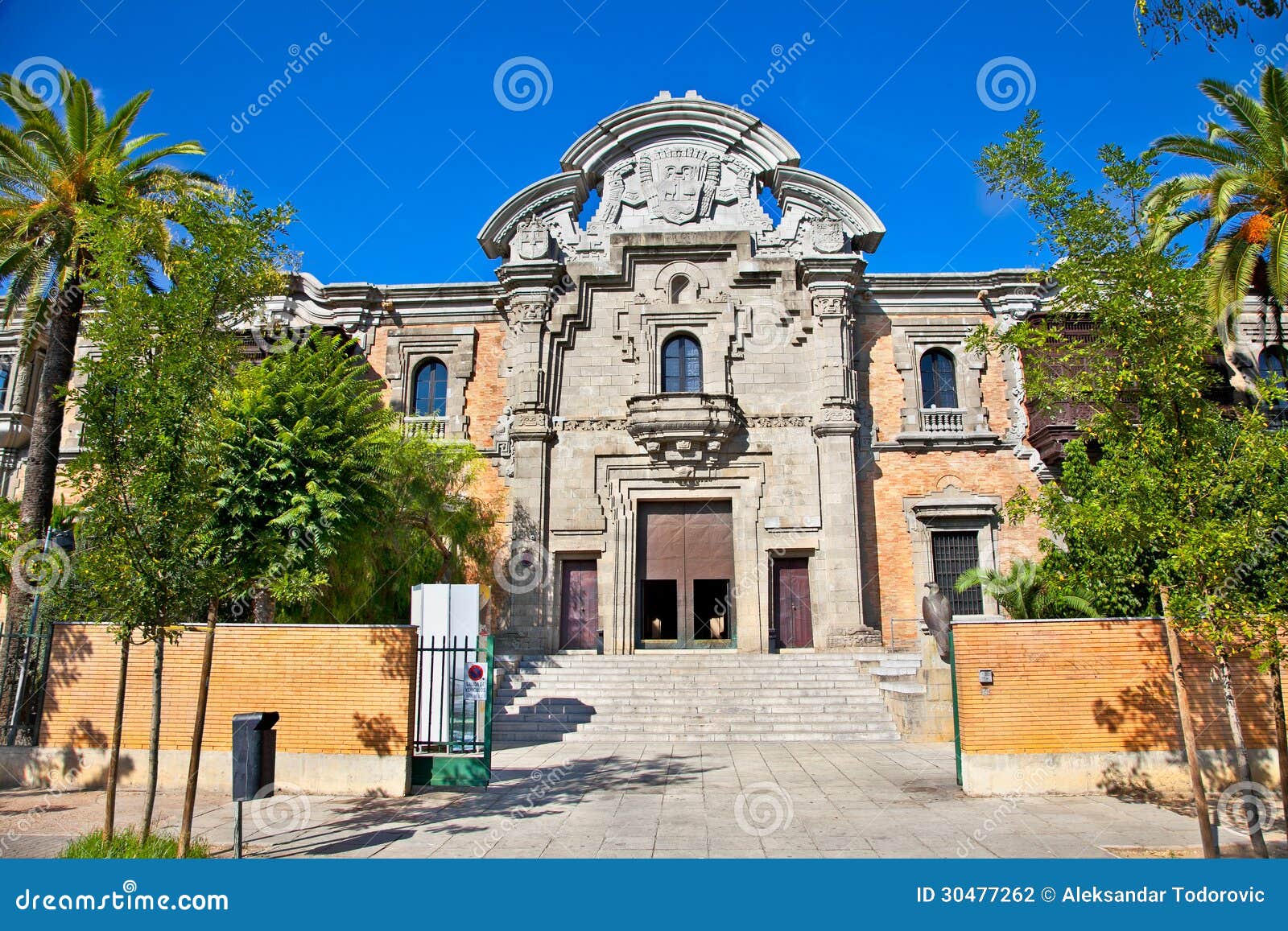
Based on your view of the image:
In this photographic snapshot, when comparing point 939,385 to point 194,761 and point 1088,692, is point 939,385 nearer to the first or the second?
point 1088,692

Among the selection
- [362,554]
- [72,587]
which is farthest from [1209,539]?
[362,554]

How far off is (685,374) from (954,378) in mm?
7765

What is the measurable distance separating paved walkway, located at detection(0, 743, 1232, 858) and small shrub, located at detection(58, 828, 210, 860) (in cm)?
48

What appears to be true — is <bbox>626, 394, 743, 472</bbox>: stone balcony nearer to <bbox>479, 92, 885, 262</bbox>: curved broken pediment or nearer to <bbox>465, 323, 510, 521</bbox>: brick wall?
<bbox>465, 323, 510, 521</bbox>: brick wall

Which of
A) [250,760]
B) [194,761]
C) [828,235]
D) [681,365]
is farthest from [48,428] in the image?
[828,235]

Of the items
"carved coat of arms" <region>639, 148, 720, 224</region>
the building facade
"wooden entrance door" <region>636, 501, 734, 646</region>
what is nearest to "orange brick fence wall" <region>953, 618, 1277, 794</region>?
the building facade

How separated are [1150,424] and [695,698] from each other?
36.5 ft

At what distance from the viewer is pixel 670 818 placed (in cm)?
880

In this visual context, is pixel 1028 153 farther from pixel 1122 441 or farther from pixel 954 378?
pixel 954 378

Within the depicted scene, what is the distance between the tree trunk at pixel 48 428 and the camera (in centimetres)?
1388

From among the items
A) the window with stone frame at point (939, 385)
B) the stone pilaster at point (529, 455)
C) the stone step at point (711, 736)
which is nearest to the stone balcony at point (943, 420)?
the window with stone frame at point (939, 385)

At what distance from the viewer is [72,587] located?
8.20 m

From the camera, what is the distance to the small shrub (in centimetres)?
704

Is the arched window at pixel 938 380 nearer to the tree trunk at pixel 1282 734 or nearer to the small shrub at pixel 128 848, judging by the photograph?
the tree trunk at pixel 1282 734
